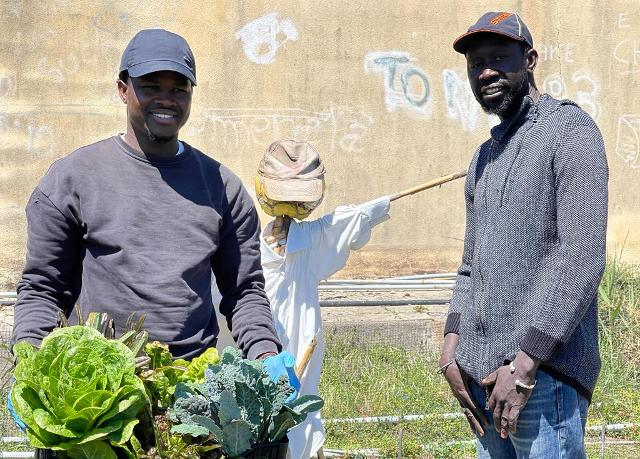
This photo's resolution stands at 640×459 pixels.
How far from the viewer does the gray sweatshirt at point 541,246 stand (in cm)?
286

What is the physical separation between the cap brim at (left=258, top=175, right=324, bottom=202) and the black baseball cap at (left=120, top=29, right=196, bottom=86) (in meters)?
1.98

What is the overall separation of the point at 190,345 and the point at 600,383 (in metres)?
4.37

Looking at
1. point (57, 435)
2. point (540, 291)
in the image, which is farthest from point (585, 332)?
point (57, 435)

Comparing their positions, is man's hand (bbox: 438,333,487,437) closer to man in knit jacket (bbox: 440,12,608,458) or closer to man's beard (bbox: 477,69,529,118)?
man in knit jacket (bbox: 440,12,608,458)

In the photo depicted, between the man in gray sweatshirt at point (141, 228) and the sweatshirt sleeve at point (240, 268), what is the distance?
0.01 meters

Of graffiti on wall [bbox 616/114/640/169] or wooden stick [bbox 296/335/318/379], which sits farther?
graffiti on wall [bbox 616/114/640/169]

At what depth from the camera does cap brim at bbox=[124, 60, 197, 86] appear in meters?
2.87

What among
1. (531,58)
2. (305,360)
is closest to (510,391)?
(531,58)

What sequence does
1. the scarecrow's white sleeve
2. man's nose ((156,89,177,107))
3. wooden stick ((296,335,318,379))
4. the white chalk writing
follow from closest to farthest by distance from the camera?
man's nose ((156,89,177,107)), wooden stick ((296,335,318,379)), the scarecrow's white sleeve, the white chalk writing

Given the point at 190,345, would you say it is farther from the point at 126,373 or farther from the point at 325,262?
the point at 325,262

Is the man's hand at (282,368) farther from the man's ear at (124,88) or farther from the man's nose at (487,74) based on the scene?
the man's nose at (487,74)

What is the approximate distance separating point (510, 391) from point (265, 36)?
6.42m

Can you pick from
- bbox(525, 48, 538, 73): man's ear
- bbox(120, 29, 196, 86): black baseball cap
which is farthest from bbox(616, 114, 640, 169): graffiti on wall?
bbox(120, 29, 196, 86): black baseball cap

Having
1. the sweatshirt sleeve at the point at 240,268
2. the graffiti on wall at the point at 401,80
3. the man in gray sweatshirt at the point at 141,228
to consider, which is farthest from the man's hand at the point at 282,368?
the graffiti on wall at the point at 401,80
